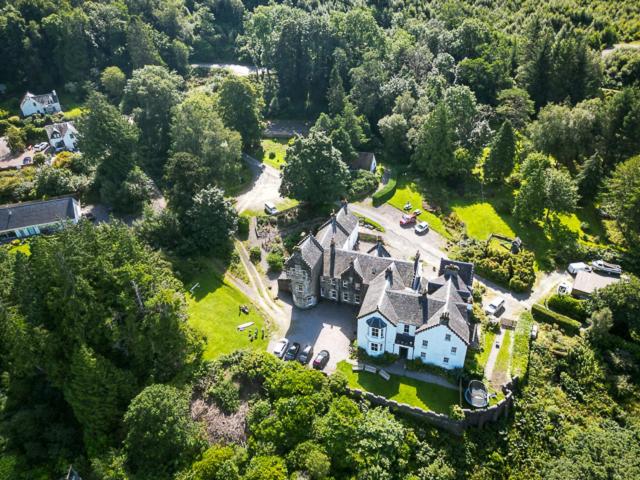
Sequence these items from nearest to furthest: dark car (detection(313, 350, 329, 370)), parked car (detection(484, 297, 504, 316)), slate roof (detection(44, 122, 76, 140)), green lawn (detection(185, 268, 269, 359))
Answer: dark car (detection(313, 350, 329, 370)), green lawn (detection(185, 268, 269, 359)), parked car (detection(484, 297, 504, 316)), slate roof (detection(44, 122, 76, 140))

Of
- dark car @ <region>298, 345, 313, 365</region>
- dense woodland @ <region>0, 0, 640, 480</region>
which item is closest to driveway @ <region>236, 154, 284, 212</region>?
dense woodland @ <region>0, 0, 640, 480</region>

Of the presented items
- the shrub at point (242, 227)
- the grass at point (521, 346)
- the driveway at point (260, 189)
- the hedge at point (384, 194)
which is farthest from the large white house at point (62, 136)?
the grass at point (521, 346)

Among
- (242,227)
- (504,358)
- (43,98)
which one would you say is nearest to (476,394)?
(504,358)

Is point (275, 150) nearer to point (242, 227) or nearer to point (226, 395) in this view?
point (242, 227)

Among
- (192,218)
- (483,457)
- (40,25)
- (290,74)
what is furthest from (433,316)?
(40,25)

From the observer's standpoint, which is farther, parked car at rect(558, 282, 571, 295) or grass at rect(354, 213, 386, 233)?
grass at rect(354, 213, 386, 233)

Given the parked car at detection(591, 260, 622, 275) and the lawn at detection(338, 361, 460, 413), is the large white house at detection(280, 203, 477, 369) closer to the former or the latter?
the lawn at detection(338, 361, 460, 413)

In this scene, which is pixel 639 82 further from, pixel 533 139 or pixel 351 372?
pixel 351 372
